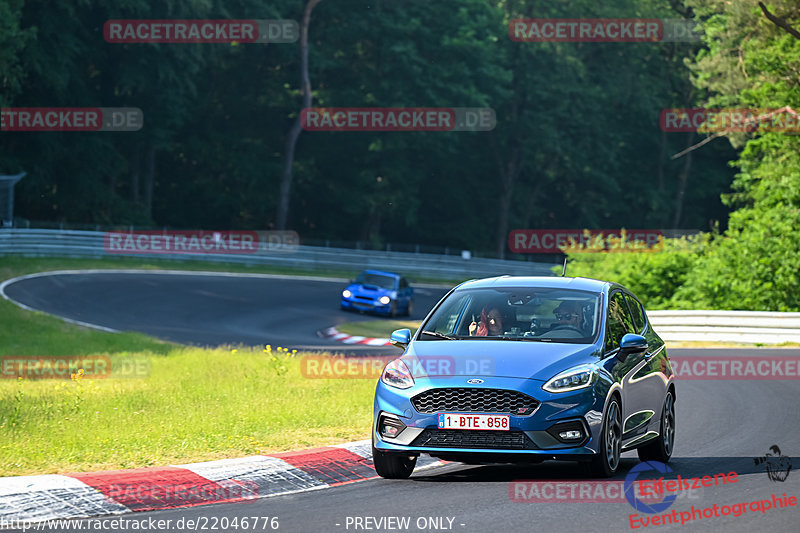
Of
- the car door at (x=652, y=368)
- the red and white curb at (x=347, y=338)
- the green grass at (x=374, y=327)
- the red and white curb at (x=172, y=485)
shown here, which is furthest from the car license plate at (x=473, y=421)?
the green grass at (x=374, y=327)

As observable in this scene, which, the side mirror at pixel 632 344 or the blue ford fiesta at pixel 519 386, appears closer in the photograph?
the blue ford fiesta at pixel 519 386

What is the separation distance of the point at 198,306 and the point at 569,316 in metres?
29.0

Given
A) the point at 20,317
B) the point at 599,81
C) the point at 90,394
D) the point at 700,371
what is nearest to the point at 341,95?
the point at 599,81

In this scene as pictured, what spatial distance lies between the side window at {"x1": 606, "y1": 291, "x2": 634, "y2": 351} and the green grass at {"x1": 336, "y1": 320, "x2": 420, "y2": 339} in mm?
22068

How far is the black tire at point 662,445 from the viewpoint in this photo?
10445 millimetres

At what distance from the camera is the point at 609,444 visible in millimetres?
9172

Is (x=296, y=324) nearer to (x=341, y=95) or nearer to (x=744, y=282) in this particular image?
(x=744, y=282)

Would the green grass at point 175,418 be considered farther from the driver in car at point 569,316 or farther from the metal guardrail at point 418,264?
the metal guardrail at point 418,264

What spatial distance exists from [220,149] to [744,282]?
44.6 m

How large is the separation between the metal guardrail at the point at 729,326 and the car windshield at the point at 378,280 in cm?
1455

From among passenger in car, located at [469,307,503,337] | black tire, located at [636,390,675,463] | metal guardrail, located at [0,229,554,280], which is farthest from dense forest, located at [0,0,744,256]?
passenger in car, located at [469,307,503,337]

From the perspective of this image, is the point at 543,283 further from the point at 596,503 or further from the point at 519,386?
the point at 596,503

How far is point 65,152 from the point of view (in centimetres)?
5772

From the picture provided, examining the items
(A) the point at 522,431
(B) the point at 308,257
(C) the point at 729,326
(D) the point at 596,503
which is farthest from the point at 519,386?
(B) the point at 308,257
